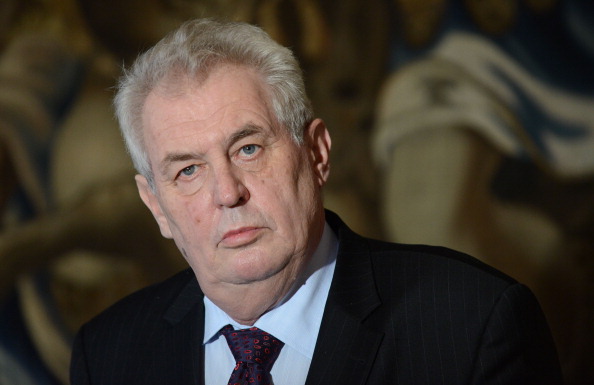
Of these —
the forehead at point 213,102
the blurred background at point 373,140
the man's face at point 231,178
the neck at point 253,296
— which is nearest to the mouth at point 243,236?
the man's face at point 231,178

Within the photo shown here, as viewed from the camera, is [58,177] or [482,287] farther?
[58,177]

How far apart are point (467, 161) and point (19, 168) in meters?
2.96

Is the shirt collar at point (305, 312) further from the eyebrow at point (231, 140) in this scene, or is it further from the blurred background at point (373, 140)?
the blurred background at point (373, 140)

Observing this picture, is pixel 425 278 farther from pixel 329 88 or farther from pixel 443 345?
pixel 329 88

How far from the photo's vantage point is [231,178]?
2314mm

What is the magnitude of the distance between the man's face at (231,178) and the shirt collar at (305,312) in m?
0.11

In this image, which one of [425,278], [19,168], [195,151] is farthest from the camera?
[19,168]

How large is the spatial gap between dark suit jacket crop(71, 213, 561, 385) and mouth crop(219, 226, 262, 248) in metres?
0.34

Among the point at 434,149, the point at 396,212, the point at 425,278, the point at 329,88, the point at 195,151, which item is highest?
the point at 329,88

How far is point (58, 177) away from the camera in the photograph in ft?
18.5

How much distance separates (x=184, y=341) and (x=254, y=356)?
337 mm

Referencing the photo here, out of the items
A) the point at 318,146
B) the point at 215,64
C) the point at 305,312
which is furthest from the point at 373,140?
the point at 215,64

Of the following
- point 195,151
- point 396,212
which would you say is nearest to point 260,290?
point 195,151

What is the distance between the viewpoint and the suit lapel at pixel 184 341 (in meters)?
2.65
